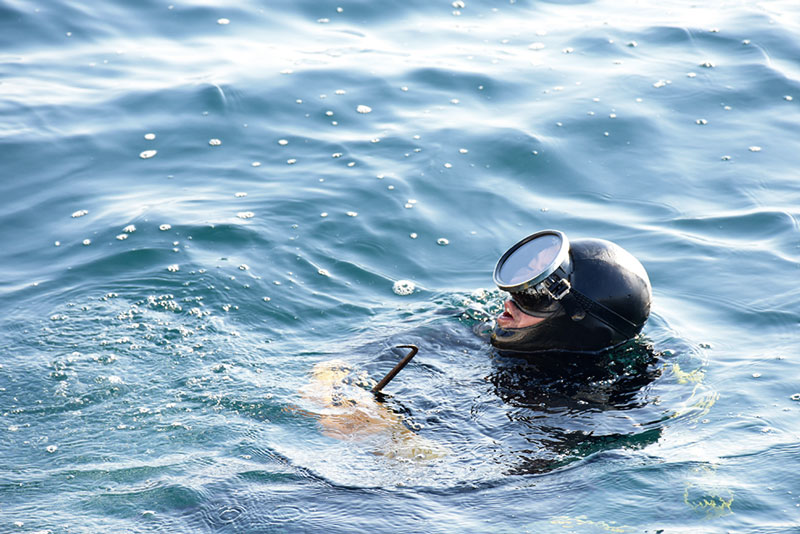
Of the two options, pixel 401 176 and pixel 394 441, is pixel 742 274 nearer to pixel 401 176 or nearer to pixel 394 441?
pixel 401 176

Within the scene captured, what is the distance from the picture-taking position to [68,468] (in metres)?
4.02

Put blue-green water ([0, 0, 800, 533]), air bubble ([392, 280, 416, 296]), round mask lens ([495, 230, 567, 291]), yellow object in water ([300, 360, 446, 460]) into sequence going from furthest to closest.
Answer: air bubble ([392, 280, 416, 296])
round mask lens ([495, 230, 567, 291])
yellow object in water ([300, 360, 446, 460])
blue-green water ([0, 0, 800, 533])

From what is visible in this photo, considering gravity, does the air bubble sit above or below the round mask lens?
below

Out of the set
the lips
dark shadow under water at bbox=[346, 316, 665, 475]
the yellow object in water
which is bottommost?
the yellow object in water

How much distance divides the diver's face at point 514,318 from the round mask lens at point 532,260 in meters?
0.18

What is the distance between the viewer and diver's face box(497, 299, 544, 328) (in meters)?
4.68

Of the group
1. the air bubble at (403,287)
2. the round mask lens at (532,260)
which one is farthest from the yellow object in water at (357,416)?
the air bubble at (403,287)

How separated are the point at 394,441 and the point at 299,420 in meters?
0.55

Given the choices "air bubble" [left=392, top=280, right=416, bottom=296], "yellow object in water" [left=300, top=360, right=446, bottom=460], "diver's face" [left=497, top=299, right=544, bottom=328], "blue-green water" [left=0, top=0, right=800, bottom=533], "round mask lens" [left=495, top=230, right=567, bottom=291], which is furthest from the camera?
"air bubble" [left=392, top=280, right=416, bottom=296]

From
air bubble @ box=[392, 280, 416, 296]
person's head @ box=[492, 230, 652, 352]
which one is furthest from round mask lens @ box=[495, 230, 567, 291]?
air bubble @ box=[392, 280, 416, 296]

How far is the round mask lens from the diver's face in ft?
0.59

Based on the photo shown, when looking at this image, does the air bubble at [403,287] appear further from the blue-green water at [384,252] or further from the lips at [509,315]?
the lips at [509,315]

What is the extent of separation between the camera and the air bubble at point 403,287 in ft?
19.8

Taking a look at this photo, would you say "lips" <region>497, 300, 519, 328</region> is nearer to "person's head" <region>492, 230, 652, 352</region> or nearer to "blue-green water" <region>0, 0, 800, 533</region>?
"person's head" <region>492, 230, 652, 352</region>
